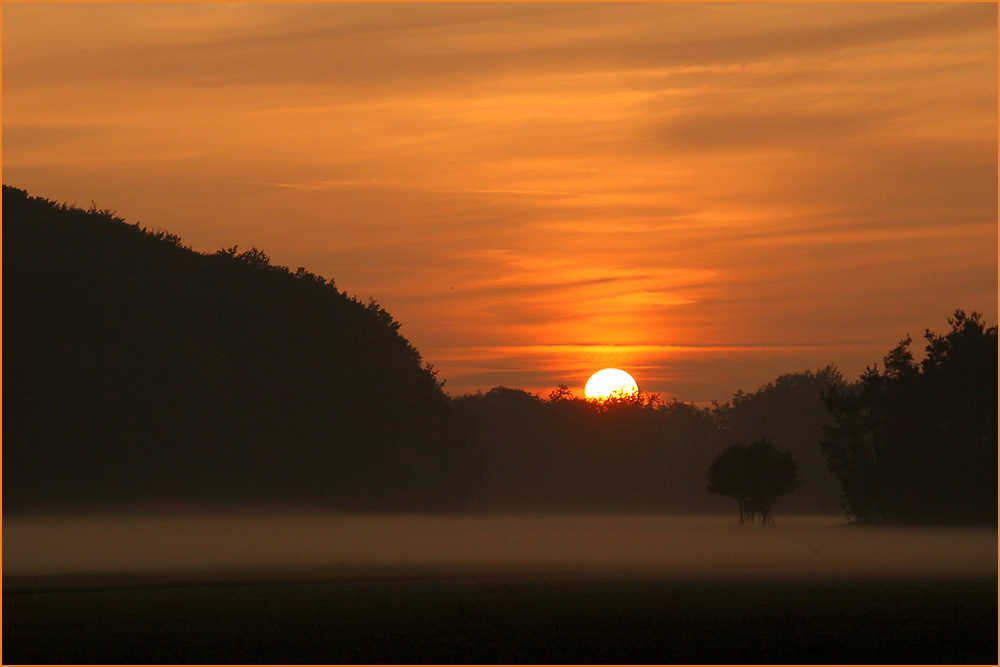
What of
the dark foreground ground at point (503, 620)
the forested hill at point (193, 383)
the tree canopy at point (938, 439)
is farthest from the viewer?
the forested hill at point (193, 383)

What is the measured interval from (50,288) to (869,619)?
99457mm

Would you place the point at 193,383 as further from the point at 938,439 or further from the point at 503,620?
the point at 503,620

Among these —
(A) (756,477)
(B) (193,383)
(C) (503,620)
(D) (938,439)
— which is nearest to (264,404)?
(B) (193,383)

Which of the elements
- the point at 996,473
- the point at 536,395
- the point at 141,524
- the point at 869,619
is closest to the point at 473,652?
the point at 869,619

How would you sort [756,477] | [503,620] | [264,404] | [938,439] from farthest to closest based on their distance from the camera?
[264,404] < [756,477] < [938,439] < [503,620]

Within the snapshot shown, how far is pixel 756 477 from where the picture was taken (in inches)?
3937

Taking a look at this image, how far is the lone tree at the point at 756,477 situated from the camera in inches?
3925

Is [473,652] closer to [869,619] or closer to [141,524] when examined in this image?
[869,619]

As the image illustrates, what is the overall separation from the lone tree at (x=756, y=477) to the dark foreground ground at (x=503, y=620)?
62.4 meters

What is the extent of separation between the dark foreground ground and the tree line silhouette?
48.6 metres

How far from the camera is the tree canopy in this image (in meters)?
81.4

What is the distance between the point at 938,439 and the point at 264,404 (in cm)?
6184

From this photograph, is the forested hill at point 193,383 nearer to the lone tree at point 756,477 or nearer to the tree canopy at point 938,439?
the lone tree at point 756,477

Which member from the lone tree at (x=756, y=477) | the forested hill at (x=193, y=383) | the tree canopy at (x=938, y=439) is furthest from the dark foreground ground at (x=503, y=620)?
the forested hill at (x=193, y=383)
